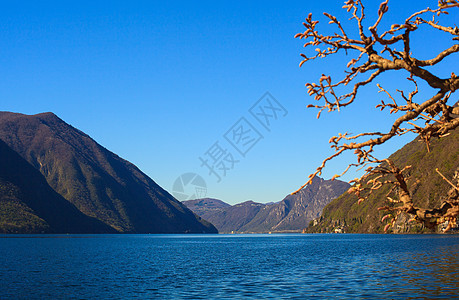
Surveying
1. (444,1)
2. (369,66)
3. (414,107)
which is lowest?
(414,107)

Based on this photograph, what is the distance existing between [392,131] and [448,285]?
141ft

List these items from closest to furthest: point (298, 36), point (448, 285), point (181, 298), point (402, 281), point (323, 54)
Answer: point (298, 36)
point (323, 54)
point (181, 298)
point (448, 285)
point (402, 281)

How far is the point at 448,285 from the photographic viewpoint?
4744cm

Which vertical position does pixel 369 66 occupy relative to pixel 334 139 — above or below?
above

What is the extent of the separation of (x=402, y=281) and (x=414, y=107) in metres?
46.9

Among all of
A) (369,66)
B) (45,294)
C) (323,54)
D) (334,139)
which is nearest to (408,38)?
(369,66)

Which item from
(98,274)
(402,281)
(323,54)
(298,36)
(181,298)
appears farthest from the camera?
(98,274)

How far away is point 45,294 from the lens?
4825 centimetres

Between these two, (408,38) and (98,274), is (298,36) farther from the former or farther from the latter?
(98,274)

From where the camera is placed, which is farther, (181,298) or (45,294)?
(45,294)

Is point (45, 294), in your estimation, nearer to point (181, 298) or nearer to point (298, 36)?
point (181, 298)

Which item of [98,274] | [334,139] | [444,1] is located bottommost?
[98,274]

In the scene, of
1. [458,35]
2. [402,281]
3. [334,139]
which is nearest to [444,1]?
[458,35]

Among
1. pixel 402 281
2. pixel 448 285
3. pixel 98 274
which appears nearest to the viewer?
pixel 448 285
